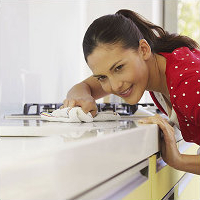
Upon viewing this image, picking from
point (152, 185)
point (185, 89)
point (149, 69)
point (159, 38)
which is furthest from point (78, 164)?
point (159, 38)

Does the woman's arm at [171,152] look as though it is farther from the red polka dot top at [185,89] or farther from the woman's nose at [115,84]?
the woman's nose at [115,84]

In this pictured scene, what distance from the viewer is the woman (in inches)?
29.7

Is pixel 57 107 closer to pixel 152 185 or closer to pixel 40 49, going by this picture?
pixel 40 49

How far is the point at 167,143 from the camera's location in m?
0.72

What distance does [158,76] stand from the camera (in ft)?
3.40

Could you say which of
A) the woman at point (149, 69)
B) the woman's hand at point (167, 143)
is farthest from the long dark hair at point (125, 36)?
the woman's hand at point (167, 143)

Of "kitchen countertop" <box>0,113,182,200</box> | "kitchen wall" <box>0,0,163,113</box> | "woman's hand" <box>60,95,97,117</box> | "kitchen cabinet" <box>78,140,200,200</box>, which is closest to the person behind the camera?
"kitchen countertop" <box>0,113,182,200</box>

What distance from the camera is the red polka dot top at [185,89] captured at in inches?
29.4

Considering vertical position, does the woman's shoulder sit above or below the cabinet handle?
above

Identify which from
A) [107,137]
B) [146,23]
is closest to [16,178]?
[107,137]

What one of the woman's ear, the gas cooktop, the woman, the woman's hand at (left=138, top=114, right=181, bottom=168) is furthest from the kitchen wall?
the woman's hand at (left=138, top=114, right=181, bottom=168)

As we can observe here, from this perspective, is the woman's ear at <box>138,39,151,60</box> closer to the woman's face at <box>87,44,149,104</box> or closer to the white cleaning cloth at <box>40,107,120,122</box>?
the woman's face at <box>87,44,149,104</box>

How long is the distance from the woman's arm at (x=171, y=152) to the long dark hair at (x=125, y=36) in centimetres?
29

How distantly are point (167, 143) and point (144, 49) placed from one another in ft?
1.21
